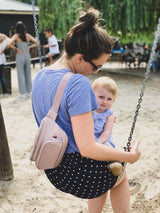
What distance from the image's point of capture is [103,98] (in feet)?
5.90

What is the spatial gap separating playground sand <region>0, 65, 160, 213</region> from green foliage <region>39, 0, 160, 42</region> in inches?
162

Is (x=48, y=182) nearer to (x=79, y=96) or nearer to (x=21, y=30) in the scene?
(x=79, y=96)

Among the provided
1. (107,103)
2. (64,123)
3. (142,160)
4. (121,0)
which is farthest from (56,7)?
(64,123)

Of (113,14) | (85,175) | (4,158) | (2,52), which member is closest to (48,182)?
(4,158)

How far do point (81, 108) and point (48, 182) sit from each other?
1842 millimetres

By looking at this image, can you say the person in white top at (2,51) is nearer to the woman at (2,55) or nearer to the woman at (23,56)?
the woman at (2,55)

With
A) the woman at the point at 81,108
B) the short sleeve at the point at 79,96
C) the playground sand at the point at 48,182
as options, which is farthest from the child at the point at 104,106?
the playground sand at the point at 48,182

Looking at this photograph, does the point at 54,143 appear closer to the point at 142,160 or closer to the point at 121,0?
the point at 142,160

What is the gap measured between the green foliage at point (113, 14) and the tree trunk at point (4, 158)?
635 cm

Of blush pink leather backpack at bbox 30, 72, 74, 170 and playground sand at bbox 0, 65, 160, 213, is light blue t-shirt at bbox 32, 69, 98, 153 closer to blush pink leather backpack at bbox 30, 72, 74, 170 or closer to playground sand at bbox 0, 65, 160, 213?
blush pink leather backpack at bbox 30, 72, 74, 170

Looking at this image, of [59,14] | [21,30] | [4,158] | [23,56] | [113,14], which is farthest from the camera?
[59,14]

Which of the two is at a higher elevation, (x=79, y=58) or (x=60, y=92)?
(x=79, y=58)

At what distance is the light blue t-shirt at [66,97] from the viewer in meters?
1.09

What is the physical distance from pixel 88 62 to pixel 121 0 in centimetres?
782
